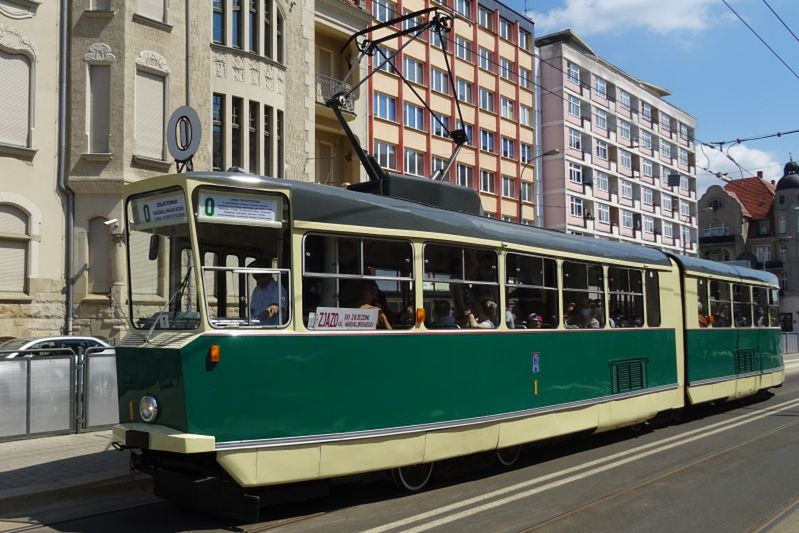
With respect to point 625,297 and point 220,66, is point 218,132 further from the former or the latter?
point 625,297

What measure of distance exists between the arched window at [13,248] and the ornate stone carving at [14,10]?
476 cm

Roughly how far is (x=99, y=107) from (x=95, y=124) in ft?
1.55

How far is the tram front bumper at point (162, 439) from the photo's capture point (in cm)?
603

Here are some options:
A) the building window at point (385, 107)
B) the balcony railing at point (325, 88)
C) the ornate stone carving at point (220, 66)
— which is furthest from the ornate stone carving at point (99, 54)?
the building window at point (385, 107)

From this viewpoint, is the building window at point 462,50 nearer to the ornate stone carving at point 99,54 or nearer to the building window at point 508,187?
the building window at point 508,187

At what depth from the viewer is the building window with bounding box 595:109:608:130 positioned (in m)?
58.2

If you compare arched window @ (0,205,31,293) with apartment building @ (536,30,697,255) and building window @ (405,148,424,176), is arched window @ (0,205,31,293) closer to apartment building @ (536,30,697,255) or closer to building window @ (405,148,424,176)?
building window @ (405,148,424,176)

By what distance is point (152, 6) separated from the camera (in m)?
21.0

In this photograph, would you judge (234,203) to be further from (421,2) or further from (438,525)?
(421,2)

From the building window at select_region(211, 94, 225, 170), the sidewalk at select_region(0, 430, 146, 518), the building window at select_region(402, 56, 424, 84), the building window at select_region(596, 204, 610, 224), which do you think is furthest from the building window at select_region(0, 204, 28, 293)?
the building window at select_region(596, 204, 610, 224)

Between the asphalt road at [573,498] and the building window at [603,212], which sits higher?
the building window at [603,212]

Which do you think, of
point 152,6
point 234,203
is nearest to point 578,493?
point 234,203

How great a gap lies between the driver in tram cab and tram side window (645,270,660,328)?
289 inches

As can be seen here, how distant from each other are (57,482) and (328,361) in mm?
3326
